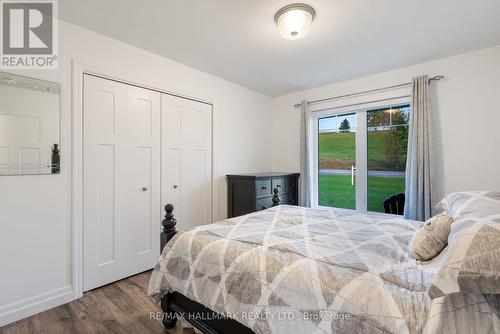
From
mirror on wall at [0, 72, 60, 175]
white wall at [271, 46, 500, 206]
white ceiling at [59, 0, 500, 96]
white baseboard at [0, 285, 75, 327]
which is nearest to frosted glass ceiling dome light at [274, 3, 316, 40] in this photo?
white ceiling at [59, 0, 500, 96]

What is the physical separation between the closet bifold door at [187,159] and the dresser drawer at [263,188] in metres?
0.66

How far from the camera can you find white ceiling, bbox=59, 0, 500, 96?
70.9 inches

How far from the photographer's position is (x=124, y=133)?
7.87ft

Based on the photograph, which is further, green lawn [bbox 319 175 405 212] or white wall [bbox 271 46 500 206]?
green lawn [bbox 319 175 405 212]

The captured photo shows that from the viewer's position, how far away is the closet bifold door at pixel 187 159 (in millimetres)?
2760

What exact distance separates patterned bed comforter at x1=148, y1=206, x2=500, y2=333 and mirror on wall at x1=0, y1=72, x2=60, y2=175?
4.32 ft

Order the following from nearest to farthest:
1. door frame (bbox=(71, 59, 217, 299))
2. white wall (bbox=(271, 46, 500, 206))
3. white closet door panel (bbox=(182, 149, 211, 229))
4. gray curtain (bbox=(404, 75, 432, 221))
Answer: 1. door frame (bbox=(71, 59, 217, 299))
2. white wall (bbox=(271, 46, 500, 206))
3. gray curtain (bbox=(404, 75, 432, 221))
4. white closet door panel (bbox=(182, 149, 211, 229))

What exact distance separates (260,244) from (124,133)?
72.9 inches

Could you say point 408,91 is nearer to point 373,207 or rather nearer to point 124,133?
point 373,207

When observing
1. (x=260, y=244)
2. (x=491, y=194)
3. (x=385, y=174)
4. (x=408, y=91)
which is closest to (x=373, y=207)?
(x=385, y=174)

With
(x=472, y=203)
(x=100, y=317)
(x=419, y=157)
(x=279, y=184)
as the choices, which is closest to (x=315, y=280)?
(x=472, y=203)

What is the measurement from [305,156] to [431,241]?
2.49m

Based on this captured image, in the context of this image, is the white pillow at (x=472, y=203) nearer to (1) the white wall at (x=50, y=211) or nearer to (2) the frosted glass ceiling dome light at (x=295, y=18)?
(2) the frosted glass ceiling dome light at (x=295, y=18)

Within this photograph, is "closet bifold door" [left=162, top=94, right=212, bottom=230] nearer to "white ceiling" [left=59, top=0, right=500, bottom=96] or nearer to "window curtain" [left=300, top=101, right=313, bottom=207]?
"white ceiling" [left=59, top=0, right=500, bottom=96]
